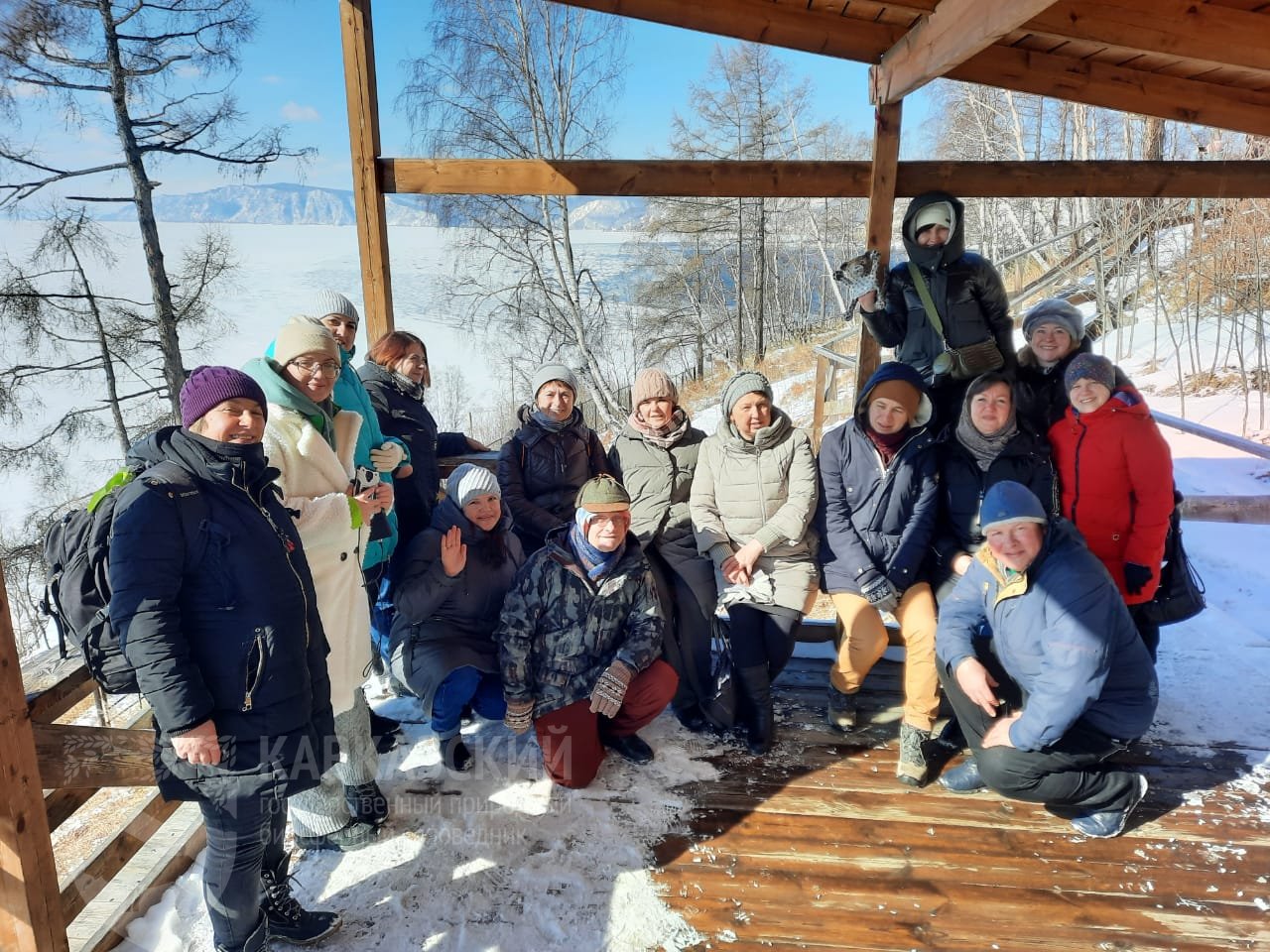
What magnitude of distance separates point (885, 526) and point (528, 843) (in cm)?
195

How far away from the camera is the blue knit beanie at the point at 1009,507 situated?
8.36ft

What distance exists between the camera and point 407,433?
11.0 ft

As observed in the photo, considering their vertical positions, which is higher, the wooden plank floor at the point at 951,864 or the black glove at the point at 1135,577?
the black glove at the point at 1135,577

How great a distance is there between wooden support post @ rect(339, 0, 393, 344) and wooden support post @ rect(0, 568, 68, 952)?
2367 millimetres

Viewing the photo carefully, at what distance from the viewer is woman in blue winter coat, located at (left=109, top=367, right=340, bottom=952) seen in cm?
168

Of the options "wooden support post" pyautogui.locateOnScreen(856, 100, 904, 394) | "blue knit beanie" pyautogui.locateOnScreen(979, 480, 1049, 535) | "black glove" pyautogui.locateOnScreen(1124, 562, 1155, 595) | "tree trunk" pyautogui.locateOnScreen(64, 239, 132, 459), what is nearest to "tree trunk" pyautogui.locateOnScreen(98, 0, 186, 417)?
"tree trunk" pyautogui.locateOnScreen(64, 239, 132, 459)

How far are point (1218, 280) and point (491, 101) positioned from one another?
37.3ft

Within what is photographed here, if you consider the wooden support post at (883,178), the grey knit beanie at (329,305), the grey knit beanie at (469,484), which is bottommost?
the grey knit beanie at (469,484)

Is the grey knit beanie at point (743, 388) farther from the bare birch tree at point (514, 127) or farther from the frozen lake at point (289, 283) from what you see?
the bare birch tree at point (514, 127)

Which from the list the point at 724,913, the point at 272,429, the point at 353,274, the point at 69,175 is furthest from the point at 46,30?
the point at 353,274

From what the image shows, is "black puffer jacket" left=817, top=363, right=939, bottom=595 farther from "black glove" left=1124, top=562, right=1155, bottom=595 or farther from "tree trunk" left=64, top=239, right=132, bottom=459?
"tree trunk" left=64, top=239, right=132, bottom=459

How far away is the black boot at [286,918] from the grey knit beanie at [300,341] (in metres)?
1.59

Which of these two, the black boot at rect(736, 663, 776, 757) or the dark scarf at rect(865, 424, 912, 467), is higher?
the dark scarf at rect(865, 424, 912, 467)

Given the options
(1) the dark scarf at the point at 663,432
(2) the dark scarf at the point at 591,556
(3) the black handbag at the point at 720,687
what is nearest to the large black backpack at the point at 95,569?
(2) the dark scarf at the point at 591,556
